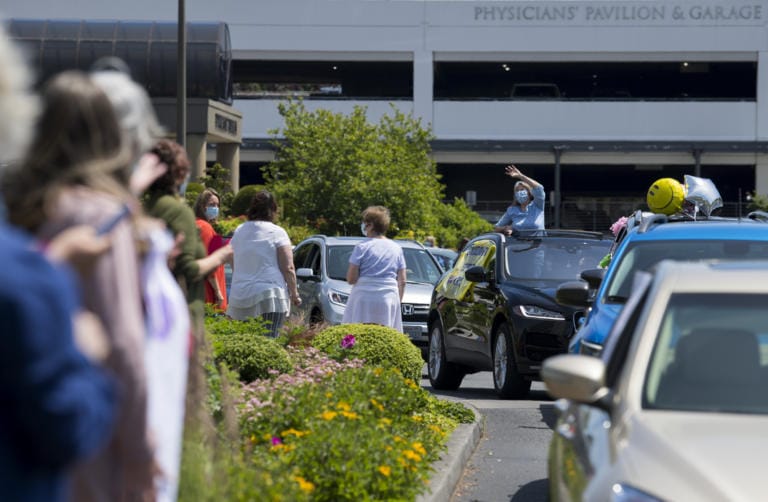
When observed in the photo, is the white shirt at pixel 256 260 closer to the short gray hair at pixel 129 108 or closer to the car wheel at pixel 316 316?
the car wheel at pixel 316 316

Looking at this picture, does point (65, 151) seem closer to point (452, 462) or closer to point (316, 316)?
point (452, 462)

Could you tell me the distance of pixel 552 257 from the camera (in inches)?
560

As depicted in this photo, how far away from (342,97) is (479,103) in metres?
5.45

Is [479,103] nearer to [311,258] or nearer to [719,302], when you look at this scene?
[311,258]

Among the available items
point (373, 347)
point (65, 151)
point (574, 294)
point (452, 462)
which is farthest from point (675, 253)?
point (65, 151)

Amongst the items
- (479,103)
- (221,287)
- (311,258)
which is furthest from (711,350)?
(479,103)

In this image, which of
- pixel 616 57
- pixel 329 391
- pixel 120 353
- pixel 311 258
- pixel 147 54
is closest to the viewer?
pixel 120 353

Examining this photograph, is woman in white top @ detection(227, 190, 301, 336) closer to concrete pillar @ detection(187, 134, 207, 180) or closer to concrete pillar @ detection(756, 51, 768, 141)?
concrete pillar @ detection(187, 134, 207, 180)

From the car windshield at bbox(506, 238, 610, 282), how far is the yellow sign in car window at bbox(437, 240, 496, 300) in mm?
284

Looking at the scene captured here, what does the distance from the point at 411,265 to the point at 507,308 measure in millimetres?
6090

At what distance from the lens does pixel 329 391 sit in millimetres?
7926

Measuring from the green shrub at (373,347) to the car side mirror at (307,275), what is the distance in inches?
227

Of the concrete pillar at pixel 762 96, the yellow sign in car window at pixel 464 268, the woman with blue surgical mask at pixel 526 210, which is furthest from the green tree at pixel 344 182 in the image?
the concrete pillar at pixel 762 96

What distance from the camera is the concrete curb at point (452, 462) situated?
774 centimetres
